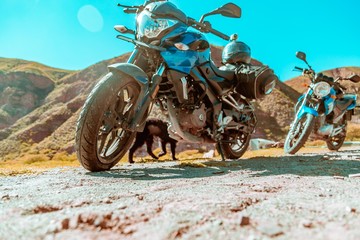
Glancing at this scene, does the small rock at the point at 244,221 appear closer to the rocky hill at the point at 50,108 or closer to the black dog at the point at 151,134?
the black dog at the point at 151,134

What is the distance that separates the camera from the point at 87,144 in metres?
3.07

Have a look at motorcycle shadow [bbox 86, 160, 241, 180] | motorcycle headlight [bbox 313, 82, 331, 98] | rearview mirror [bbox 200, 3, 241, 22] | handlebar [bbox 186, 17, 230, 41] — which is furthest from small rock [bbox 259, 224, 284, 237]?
motorcycle headlight [bbox 313, 82, 331, 98]

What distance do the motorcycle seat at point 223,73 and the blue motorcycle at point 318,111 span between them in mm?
1904

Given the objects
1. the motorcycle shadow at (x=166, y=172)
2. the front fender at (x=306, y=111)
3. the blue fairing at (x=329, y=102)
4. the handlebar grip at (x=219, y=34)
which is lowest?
the motorcycle shadow at (x=166, y=172)

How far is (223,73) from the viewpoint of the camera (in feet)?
16.4

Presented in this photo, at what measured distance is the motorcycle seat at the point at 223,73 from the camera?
4.82 meters

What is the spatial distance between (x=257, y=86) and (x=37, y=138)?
47768mm

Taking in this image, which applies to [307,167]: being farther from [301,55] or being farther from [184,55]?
[301,55]

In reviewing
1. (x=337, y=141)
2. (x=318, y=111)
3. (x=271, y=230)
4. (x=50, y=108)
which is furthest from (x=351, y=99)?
(x=50, y=108)

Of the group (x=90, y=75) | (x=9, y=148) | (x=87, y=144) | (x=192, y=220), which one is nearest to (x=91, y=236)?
(x=192, y=220)

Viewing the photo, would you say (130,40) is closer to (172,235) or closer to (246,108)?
(246,108)

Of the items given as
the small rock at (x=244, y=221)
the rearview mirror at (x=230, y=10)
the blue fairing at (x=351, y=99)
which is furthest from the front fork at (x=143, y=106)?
the blue fairing at (x=351, y=99)

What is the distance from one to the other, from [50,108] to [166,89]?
5912 centimetres

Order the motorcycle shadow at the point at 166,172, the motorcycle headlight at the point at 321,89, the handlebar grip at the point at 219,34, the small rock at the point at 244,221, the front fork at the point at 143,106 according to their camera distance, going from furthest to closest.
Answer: the motorcycle headlight at the point at 321,89 → the handlebar grip at the point at 219,34 → the front fork at the point at 143,106 → the motorcycle shadow at the point at 166,172 → the small rock at the point at 244,221
